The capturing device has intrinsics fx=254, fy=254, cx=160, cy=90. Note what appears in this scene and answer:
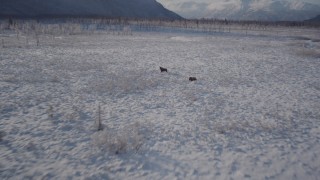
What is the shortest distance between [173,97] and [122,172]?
7.01 metres

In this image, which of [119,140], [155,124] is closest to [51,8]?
[155,124]

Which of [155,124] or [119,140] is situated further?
[155,124]

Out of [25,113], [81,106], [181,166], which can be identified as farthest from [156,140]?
[25,113]

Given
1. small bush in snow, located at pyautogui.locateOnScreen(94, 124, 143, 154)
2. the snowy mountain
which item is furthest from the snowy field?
the snowy mountain

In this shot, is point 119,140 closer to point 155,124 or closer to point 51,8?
point 155,124

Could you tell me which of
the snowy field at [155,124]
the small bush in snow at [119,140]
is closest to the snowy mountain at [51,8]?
the snowy field at [155,124]

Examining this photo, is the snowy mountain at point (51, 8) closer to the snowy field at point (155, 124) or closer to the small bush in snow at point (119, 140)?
the snowy field at point (155, 124)

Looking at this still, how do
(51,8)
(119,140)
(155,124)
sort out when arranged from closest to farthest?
1. (119,140)
2. (155,124)
3. (51,8)

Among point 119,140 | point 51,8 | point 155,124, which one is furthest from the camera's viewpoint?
point 51,8

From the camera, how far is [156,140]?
894 cm

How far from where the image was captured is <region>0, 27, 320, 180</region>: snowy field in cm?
739

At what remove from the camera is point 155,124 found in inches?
402

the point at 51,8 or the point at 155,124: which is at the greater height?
the point at 51,8

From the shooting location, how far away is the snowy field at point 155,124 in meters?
7.39
